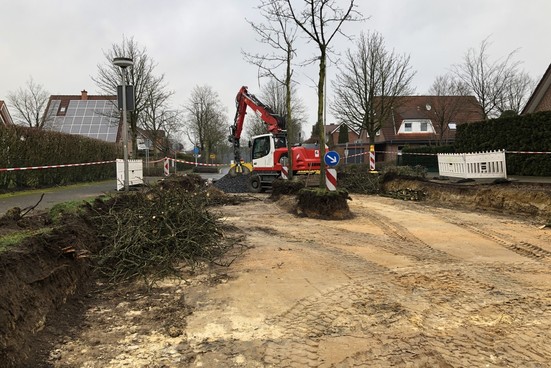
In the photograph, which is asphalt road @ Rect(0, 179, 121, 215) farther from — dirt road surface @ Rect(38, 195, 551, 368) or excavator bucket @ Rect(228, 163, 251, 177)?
excavator bucket @ Rect(228, 163, 251, 177)

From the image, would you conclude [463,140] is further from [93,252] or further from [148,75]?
[93,252]

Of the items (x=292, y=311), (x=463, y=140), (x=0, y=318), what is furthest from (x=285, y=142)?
(x=0, y=318)

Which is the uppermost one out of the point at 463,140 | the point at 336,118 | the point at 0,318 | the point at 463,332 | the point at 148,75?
the point at 148,75

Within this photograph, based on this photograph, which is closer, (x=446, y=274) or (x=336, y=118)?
(x=446, y=274)

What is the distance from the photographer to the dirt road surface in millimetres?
3205

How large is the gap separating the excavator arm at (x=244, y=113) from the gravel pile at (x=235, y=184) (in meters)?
0.58

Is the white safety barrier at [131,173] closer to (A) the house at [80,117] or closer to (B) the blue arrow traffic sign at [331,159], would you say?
(B) the blue arrow traffic sign at [331,159]

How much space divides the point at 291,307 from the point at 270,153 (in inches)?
510

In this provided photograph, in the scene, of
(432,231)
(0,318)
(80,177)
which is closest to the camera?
(0,318)

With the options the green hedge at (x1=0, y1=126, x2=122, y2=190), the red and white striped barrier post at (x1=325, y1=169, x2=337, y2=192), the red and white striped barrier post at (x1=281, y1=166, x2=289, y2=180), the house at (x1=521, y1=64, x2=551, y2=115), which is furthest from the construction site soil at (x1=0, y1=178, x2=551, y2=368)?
the house at (x1=521, y1=64, x2=551, y2=115)

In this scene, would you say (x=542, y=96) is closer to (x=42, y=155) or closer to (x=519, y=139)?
(x=519, y=139)

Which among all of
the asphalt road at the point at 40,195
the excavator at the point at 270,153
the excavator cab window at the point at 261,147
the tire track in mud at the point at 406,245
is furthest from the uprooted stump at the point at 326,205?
the excavator cab window at the point at 261,147

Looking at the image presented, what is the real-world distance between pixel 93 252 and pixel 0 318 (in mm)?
2399

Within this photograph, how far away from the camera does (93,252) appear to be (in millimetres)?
5359
